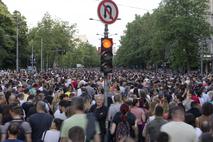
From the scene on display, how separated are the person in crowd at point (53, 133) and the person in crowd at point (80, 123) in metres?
1.11

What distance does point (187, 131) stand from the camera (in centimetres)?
794

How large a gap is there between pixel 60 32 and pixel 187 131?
3408 inches

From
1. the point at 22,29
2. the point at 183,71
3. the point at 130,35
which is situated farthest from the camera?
the point at 130,35

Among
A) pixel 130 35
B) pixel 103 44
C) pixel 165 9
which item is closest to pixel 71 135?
pixel 103 44

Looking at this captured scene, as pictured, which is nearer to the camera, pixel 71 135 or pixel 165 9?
pixel 71 135

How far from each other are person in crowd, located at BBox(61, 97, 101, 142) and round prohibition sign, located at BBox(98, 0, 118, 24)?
5199 millimetres

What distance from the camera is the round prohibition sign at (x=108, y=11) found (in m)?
13.3

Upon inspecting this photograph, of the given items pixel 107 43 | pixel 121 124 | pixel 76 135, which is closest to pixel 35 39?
pixel 107 43

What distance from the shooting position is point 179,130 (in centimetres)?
794

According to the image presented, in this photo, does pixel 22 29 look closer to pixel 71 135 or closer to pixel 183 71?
pixel 183 71

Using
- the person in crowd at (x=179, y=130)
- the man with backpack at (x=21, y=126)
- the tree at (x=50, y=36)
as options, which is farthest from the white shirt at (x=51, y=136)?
the tree at (x=50, y=36)

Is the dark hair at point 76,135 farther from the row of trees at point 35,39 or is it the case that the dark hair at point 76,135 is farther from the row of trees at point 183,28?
the row of trees at point 35,39

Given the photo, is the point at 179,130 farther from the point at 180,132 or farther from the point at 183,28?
the point at 183,28

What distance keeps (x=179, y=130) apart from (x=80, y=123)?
1.50 meters
